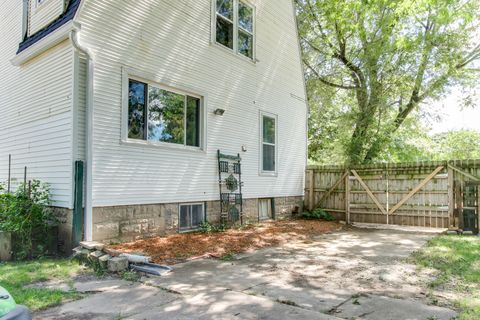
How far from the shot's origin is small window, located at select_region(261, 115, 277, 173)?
1063 cm

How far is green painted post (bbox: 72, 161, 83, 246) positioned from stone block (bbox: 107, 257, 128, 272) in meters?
1.28

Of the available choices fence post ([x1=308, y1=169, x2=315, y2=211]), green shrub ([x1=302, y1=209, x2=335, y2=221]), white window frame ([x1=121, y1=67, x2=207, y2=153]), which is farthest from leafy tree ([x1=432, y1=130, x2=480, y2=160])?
white window frame ([x1=121, y1=67, x2=207, y2=153])

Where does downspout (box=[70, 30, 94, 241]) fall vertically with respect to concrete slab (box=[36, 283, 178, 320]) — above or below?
above

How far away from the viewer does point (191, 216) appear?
26.6 ft

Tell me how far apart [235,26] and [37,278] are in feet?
25.3

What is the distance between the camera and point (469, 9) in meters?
12.2

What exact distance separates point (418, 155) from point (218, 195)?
1246cm

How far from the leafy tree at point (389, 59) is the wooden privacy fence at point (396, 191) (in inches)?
116

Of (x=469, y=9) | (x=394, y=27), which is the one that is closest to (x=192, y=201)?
(x=394, y=27)

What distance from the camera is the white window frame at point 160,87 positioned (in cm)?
655

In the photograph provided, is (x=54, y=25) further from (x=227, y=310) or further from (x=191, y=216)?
(x=227, y=310)

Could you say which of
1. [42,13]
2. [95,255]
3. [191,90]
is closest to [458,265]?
[95,255]

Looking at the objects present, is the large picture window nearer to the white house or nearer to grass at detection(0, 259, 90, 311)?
the white house

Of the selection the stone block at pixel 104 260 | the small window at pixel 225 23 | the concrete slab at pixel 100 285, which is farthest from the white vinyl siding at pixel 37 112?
the small window at pixel 225 23
